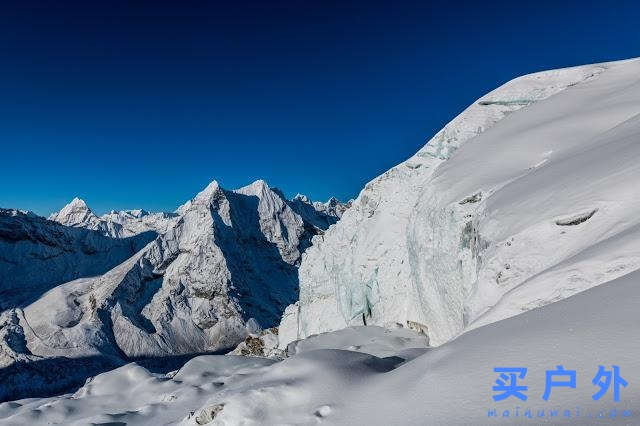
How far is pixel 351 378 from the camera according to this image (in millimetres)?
12336

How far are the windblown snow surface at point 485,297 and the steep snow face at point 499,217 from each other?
7 cm

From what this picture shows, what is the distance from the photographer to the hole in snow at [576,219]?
12945mm

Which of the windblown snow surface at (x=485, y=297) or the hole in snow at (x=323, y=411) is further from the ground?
the windblown snow surface at (x=485, y=297)

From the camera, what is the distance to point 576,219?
13.1 meters

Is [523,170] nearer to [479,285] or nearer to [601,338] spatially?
[479,285]

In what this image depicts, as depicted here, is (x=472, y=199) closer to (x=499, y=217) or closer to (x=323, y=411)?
(x=499, y=217)

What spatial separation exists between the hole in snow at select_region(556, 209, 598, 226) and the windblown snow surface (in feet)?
0.15

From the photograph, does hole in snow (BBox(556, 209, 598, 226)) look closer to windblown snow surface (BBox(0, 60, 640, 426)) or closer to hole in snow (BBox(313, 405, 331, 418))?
windblown snow surface (BBox(0, 60, 640, 426))

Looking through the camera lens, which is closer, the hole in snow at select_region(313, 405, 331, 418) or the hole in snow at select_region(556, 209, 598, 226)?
the hole in snow at select_region(313, 405, 331, 418)

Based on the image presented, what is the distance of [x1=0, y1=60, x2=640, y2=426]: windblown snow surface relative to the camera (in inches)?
301

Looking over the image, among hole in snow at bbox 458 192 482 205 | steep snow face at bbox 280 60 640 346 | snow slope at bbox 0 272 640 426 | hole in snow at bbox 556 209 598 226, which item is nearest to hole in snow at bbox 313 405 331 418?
snow slope at bbox 0 272 640 426

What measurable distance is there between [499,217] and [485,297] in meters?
2.99

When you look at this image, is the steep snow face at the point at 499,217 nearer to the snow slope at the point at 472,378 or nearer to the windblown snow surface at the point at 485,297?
the windblown snow surface at the point at 485,297

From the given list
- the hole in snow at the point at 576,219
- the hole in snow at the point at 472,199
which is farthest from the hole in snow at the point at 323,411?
the hole in snow at the point at 472,199
